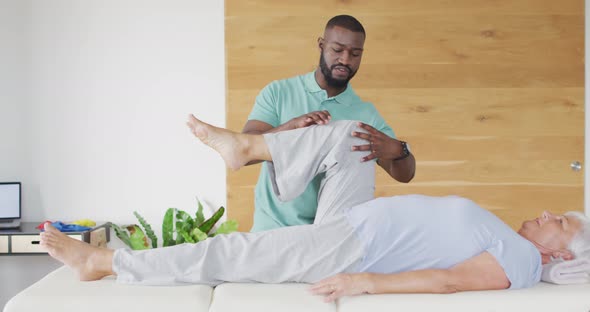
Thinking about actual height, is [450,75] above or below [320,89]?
above

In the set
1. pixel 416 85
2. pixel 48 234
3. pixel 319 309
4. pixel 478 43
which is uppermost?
pixel 478 43

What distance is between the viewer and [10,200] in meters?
3.97

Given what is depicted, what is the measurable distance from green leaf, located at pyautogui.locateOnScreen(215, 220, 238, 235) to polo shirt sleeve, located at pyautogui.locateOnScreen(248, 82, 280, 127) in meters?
1.14

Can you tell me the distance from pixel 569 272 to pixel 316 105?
1.29 meters

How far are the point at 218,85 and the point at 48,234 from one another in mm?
2107

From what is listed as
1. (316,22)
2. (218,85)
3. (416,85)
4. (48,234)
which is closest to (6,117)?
(218,85)

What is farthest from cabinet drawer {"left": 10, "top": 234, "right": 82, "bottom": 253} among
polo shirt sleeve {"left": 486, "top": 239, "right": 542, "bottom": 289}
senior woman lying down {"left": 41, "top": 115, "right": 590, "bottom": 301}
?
polo shirt sleeve {"left": 486, "top": 239, "right": 542, "bottom": 289}

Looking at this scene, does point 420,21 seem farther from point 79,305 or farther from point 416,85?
point 79,305

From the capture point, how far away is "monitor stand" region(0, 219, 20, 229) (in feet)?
12.5

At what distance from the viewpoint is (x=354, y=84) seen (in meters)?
4.09

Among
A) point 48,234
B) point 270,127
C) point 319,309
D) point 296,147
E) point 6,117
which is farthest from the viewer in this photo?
point 6,117

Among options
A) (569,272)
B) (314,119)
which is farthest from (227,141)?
(569,272)

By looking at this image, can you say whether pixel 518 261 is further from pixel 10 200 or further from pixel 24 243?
pixel 10 200

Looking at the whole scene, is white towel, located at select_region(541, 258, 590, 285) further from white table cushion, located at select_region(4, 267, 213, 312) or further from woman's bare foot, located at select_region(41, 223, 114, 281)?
woman's bare foot, located at select_region(41, 223, 114, 281)
